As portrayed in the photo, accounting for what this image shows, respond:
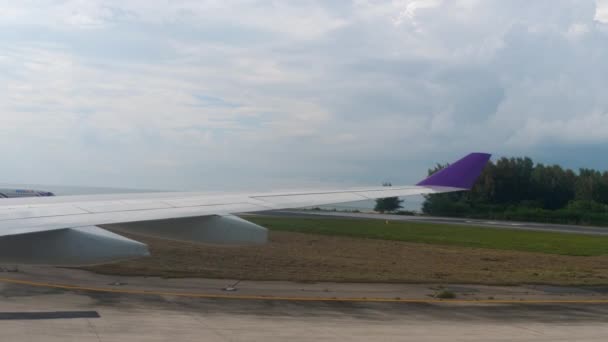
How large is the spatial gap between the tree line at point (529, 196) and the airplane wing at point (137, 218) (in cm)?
4386

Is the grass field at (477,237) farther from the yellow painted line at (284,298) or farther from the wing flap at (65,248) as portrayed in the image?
the wing flap at (65,248)

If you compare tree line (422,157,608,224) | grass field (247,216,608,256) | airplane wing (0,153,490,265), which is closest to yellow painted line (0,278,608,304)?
Result: airplane wing (0,153,490,265)

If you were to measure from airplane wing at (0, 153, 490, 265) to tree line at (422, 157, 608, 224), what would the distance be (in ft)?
144

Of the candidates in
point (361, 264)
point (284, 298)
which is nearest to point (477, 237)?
point (361, 264)

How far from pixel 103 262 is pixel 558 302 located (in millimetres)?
9630

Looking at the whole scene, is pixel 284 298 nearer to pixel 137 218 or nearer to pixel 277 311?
pixel 277 311

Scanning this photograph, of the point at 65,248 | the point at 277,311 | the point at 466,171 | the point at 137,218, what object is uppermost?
the point at 466,171

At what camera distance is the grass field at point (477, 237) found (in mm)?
27264

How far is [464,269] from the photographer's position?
59.2 ft

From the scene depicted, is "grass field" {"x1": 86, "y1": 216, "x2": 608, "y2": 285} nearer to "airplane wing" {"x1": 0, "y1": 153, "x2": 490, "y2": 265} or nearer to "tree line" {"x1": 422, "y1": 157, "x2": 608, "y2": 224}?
"airplane wing" {"x1": 0, "y1": 153, "x2": 490, "y2": 265}

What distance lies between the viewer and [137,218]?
6547 mm

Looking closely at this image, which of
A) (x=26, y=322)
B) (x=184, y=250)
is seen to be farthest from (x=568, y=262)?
(x=26, y=322)

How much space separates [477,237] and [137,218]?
1092 inches

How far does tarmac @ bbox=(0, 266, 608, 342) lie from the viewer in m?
8.88
